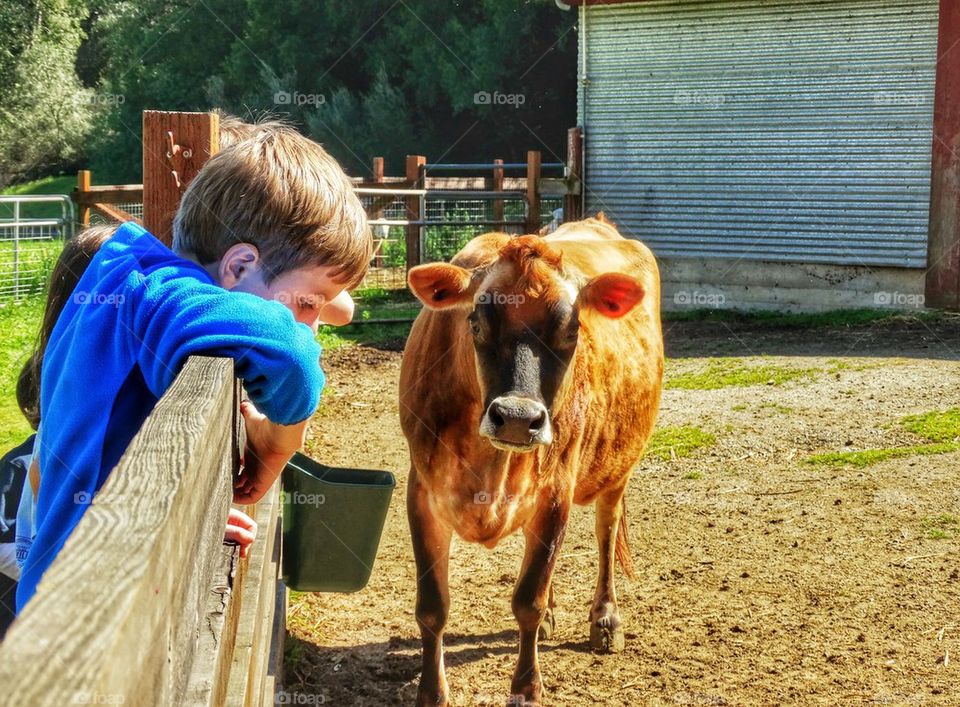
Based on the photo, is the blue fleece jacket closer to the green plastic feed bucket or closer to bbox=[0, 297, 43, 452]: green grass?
the green plastic feed bucket

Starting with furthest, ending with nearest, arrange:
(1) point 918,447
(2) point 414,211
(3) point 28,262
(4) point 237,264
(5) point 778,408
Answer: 1. (2) point 414,211
2. (3) point 28,262
3. (5) point 778,408
4. (1) point 918,447
5. (4) point 237,264

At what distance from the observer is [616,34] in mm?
14125

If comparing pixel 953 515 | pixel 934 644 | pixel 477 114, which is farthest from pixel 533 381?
pixel 477 114

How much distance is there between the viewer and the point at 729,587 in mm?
5211

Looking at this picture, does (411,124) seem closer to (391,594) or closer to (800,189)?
(800,189)

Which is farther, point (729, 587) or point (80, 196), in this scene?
point (80, 196)

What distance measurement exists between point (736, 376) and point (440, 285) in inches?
219

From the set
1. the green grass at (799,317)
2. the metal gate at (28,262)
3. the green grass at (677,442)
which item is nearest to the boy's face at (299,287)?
the green grass at (677,442)

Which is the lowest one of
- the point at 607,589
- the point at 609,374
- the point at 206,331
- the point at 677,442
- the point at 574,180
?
the point at 607,589

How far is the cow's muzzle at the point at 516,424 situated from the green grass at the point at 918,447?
12.4 feet

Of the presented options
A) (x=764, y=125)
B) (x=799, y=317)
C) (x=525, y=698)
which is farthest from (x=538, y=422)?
(x=764, y=125)

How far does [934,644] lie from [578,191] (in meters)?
10.2

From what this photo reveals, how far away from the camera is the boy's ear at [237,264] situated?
68.2 inches

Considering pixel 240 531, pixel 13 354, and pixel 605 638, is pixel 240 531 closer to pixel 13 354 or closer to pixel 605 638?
pixel 605 638
